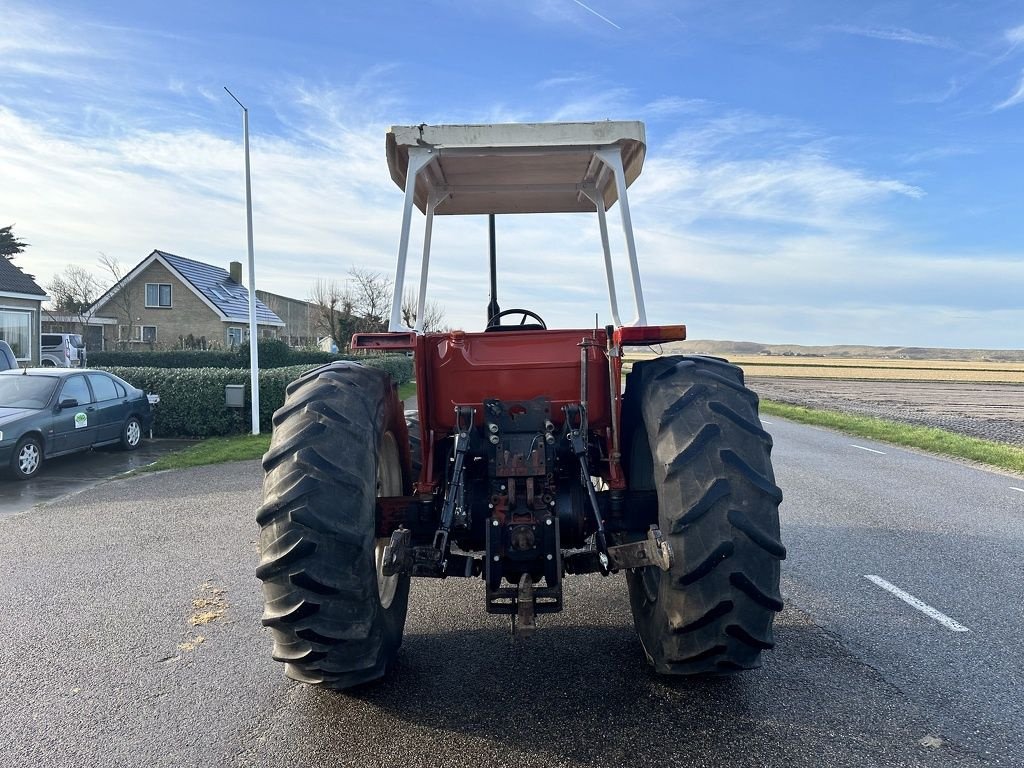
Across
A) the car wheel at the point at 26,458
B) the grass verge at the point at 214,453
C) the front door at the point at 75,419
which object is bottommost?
the grass verge at the point at 214,453

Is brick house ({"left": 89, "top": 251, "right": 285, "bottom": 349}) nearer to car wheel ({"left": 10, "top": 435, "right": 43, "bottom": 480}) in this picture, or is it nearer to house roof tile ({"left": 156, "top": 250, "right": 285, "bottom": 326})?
house roof tile ({"left": 156, "top": 250, "right": 285, "bottom": 326})

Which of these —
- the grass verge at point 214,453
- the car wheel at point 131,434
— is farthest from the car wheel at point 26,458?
the car wheel at point 131,434

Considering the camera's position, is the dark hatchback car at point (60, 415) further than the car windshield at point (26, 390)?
No

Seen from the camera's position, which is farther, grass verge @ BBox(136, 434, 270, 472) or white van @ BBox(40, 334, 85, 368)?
white van @ BBox(40, 334, 85, 368)

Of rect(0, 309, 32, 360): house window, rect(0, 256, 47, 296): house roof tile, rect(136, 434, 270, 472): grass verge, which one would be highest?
rect(0, 256, 47, 296): house roof tile

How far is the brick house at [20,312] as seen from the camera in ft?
70.1

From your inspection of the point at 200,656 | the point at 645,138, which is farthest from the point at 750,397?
the point at 200,656

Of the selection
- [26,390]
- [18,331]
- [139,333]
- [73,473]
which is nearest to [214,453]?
[73,473]

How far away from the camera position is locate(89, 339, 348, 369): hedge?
86.6 ft

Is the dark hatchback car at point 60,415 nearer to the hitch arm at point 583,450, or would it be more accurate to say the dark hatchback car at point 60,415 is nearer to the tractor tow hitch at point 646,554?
the hitch arm at point 583,450

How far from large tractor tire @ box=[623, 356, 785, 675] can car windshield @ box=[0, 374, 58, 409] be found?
10266mm

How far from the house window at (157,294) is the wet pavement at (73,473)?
26.7m

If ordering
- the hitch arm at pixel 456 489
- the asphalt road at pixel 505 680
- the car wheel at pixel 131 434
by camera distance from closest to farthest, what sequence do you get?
1. the asphalt road at pixel 505 680
2. the hitch arm at pixel 456 489
3. the car wheel at pixel 131 434

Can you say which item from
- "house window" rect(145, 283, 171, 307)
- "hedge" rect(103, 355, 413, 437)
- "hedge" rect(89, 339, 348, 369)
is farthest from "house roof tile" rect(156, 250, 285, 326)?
"hedge" rect(103, 355, 413, 437)
